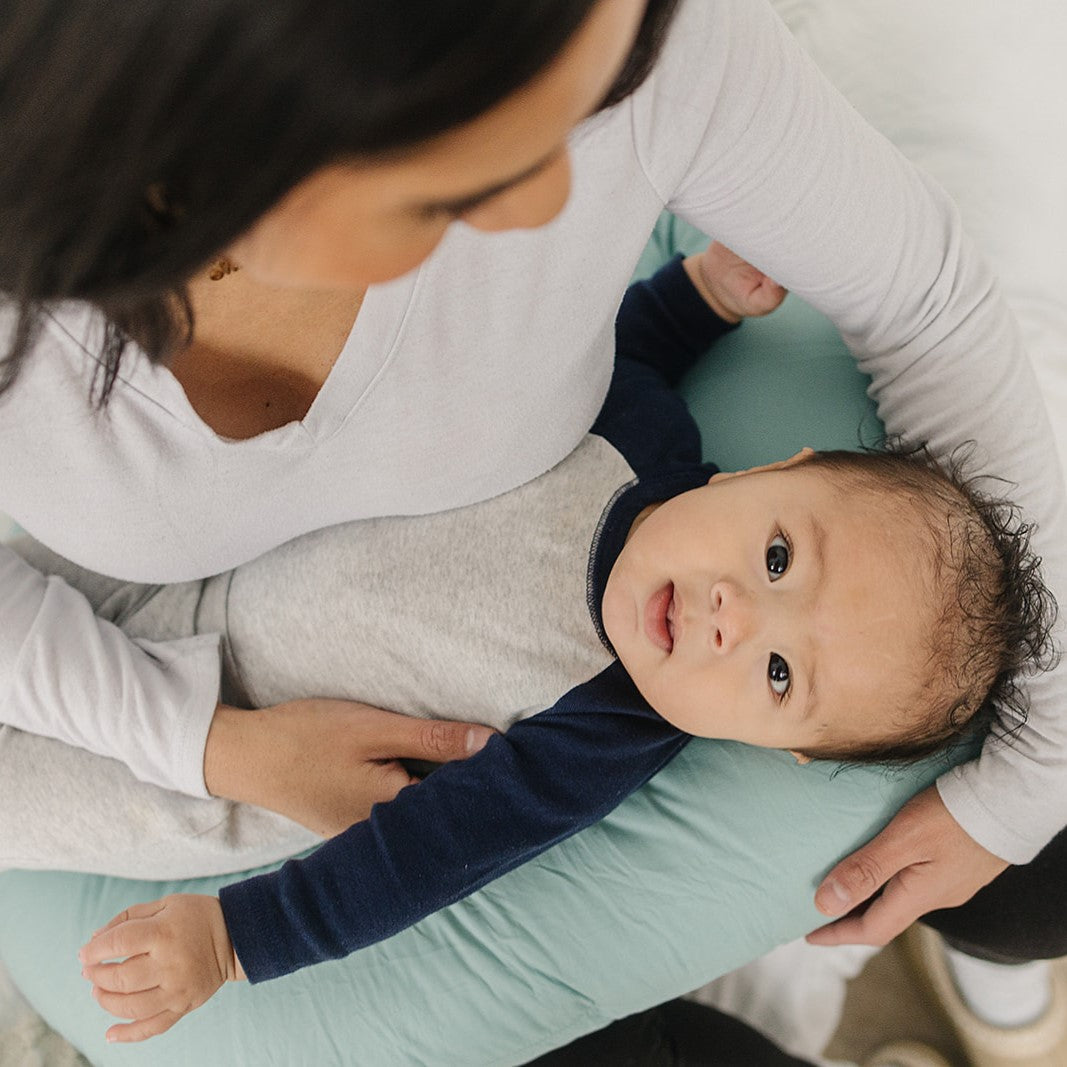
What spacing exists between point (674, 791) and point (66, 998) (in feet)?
2.19

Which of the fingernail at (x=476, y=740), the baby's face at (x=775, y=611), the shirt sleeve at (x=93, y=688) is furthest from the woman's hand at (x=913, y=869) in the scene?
the shirt sleeve at (x=93, y=688)

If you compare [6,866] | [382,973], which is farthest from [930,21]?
[6,866]

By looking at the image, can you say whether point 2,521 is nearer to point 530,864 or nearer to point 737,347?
point 530,864

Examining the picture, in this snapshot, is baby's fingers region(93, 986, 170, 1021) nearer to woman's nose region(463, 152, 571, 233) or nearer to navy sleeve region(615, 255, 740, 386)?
woman's nose region(463, 152, 571, 233)

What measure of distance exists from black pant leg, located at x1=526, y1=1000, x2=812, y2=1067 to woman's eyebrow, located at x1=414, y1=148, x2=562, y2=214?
98 centimetres

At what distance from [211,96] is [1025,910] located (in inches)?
40.3

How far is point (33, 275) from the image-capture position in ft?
1.52

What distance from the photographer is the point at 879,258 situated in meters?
0.82

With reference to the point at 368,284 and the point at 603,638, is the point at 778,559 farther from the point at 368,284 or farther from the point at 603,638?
the point at 368,284

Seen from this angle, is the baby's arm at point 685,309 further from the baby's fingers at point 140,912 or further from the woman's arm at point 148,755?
the baby's fingers at point 140,912

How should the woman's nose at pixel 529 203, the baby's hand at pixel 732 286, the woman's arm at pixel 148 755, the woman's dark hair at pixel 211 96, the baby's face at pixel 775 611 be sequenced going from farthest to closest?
the baby's hand at pixel 732 286
the woman's arm at pixel 148 755
the baby's face at pixel 775 611
the woman's nose at pixel 529 203
the woman's dark hair at pixel 211 96

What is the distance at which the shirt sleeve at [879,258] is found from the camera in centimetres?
70

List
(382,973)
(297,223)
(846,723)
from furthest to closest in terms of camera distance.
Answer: (382,973), (846,723), (297,223)

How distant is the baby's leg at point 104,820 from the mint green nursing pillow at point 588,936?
0.46 ft
